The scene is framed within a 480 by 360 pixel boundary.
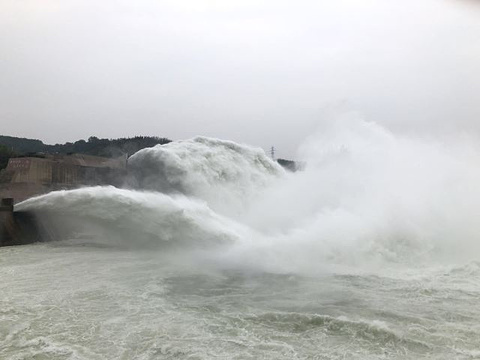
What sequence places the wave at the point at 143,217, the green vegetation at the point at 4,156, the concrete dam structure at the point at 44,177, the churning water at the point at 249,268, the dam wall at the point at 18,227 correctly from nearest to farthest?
the churning water at the point at 249,268
the wave at the point at 143,217
the dam wall at the point at 18,227
the concrete dam structure at the point at 44,177
the green vegetation at the point at 4,156

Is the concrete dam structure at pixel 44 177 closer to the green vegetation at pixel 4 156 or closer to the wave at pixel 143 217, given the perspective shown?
the wave at pixel 143 217

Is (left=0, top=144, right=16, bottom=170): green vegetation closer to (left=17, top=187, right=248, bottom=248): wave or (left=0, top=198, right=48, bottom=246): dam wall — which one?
(left=0, top=198, right=48, bottom=246): dam wall

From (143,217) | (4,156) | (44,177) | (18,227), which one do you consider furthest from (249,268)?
(4,156)

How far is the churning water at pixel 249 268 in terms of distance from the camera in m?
6.85

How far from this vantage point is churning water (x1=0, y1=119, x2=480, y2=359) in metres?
6.85

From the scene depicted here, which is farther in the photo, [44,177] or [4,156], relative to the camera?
[4,156]

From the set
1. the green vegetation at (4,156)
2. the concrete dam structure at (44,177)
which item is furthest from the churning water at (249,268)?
the green vegetation at (4,156)

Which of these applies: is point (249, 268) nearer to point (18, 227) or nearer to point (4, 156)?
point (18, 227)

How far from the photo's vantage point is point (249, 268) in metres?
12.5

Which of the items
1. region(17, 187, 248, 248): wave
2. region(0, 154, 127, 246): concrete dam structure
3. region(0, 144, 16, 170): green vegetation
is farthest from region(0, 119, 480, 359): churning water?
region(0, 144, 16, 170): green vegetation

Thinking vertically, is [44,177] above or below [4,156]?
below

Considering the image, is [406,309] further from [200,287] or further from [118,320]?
[118,320]

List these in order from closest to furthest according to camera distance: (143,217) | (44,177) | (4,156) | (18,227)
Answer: (143,217)
(18,227)
(44,177)
(4,156)

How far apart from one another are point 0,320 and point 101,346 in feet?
8.47
